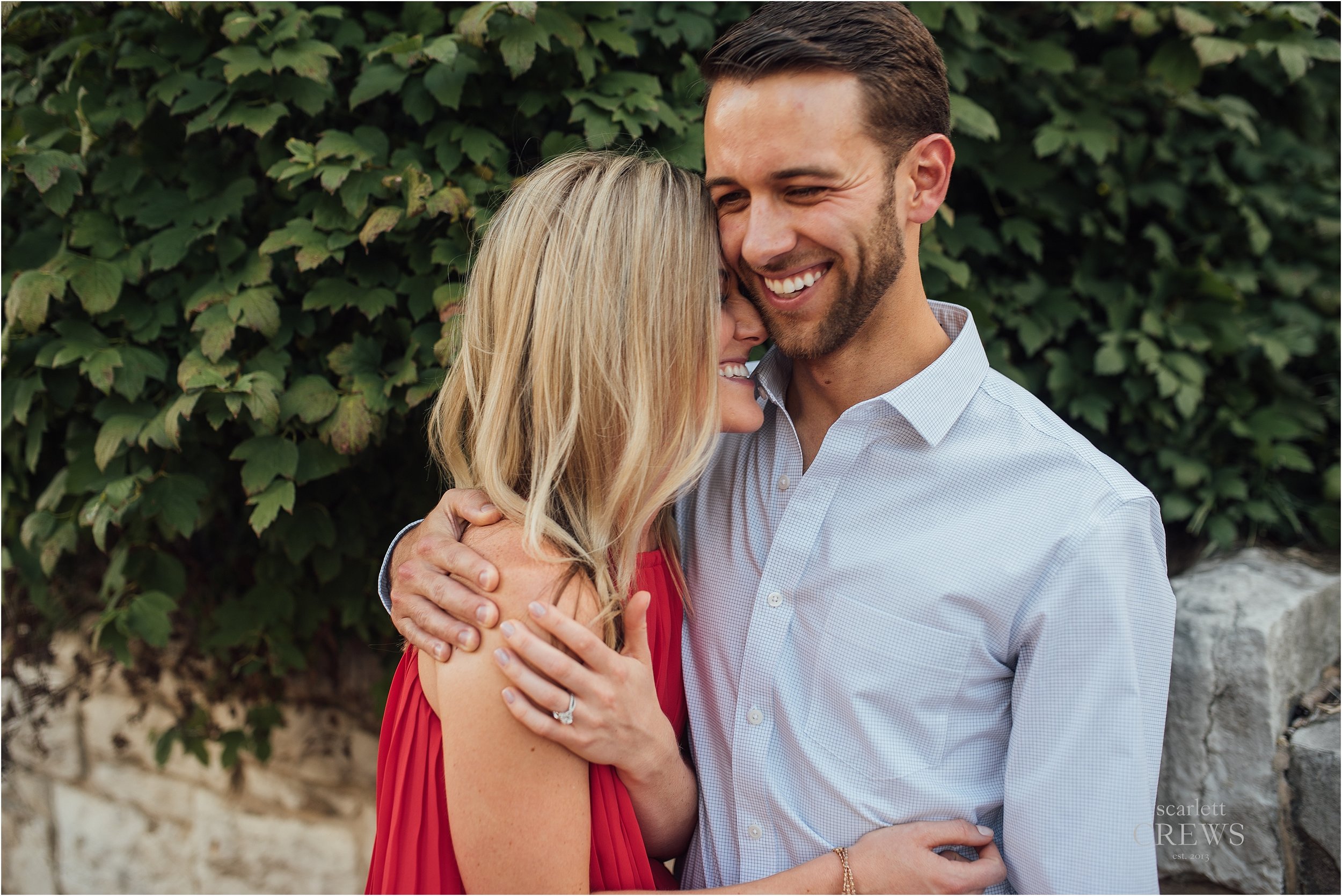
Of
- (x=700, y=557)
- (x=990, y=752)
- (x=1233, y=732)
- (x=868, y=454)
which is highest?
(x=868, y=454)

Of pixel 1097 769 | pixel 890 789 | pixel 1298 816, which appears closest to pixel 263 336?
pixel 890 789

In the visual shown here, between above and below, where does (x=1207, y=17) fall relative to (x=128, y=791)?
above

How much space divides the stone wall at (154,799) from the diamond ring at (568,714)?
170 centimetres

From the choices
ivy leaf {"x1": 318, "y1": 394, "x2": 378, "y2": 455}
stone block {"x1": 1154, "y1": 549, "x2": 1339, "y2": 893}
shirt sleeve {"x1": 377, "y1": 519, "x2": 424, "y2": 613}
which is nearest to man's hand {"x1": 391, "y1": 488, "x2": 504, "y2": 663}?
shirt sleeve {"x1": 377, "y1": 519, "x2": 424, "y2": 613}

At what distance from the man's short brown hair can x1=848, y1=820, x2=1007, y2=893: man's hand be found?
3.61 ft

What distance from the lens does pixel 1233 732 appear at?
2098mm

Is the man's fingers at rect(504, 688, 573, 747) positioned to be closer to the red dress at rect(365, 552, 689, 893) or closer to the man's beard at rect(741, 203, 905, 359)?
the red dress at rect(365, 552, 689, 893)

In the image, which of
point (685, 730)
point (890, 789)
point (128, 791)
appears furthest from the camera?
point (128, 791)

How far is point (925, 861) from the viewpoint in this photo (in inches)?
54.7

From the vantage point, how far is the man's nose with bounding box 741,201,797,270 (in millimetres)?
1551

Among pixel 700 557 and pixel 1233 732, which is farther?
pixel 1233 732

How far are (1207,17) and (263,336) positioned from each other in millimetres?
2426

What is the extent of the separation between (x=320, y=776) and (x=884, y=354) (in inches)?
90.0

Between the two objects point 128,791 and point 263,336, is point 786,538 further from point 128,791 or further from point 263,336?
point 128,791
